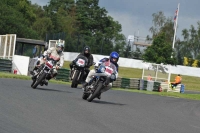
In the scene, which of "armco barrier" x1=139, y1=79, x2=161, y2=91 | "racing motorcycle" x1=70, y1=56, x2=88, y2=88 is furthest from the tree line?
"racing motorcycle" x1=70, y1=56, x2=88, y2=88

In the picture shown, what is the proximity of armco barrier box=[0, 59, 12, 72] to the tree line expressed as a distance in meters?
20.1

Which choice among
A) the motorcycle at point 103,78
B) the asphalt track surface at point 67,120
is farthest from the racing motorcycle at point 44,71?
the asphalt track surface at point 67,120

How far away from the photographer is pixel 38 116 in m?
11.1

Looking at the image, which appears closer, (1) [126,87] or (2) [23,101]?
(2) [23,101]

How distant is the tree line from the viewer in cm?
6656

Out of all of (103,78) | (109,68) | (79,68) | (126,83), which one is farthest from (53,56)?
(126,83)

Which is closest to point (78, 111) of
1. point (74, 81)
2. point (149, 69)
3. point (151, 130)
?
point (151, 130)

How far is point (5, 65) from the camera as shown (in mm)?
36312

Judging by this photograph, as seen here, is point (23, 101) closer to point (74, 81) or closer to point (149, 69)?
point (74, 81)

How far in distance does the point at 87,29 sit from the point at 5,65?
85020 millimetres

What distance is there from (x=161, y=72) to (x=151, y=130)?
123ft

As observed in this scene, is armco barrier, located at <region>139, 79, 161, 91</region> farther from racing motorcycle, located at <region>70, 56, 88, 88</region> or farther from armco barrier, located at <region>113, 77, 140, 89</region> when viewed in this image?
racing motorcycle, located at <region>70, 56, 88, 88</region>

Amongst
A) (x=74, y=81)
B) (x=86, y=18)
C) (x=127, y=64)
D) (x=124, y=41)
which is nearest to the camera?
(x=74, y=81)

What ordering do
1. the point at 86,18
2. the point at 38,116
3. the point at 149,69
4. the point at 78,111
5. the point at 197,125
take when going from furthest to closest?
the point at 86,18, the point at 149,69, the point at 197,125, the point at 78,111, the point at 38,116
